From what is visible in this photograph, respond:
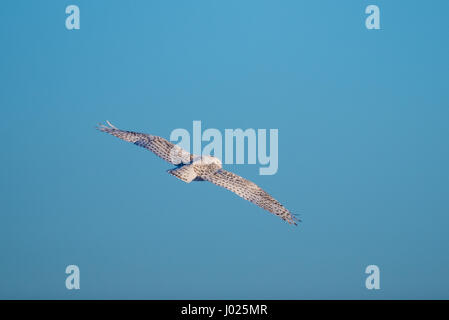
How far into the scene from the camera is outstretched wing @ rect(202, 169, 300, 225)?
106 feet

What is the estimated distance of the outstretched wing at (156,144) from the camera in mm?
35312

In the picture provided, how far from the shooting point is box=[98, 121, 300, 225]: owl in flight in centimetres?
3275

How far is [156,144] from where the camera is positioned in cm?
3619

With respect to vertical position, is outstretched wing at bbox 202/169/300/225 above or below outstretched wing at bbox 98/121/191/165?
below

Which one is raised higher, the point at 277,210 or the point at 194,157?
the point at 194,157

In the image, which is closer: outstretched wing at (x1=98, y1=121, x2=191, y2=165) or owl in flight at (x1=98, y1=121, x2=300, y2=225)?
owl in flight at (x1=98, y1=121, x2=300, y2=225)

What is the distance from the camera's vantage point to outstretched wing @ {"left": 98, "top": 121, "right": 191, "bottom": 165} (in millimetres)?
35312

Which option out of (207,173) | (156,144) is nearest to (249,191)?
(207,173)
